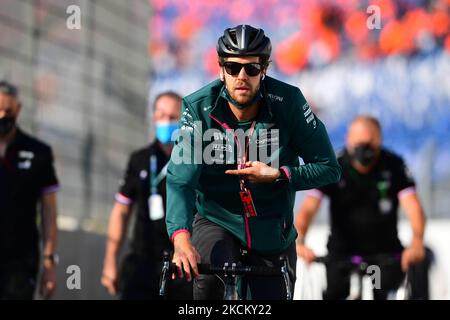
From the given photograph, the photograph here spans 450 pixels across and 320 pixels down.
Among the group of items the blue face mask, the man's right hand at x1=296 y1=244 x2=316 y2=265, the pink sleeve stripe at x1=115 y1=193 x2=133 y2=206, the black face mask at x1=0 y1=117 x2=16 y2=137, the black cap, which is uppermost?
the black cap

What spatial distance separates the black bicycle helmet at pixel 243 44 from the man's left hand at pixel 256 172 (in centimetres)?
61

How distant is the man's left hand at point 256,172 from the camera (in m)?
5.48

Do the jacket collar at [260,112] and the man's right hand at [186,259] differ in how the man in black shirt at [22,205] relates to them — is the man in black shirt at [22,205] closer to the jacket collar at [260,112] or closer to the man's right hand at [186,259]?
the jacket collar at [260,112]

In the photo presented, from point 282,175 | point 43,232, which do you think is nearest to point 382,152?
point 43,232

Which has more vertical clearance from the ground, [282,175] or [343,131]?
[343,131]

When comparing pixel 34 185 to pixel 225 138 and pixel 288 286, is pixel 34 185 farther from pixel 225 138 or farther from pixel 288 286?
pixel 288 286

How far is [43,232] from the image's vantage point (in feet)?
33.6

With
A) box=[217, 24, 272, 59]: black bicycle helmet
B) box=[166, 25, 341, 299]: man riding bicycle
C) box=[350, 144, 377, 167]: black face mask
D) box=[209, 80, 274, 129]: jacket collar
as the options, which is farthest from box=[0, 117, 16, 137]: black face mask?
box=[217, 24, 272, 59]: black bicycle helmet

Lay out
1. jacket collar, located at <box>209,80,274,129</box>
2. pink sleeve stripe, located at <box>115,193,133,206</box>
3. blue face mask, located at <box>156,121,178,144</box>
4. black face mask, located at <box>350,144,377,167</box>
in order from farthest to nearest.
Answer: black face mask, located at <box>350,144,377,167</box>, pink sleeve stripe, located at <box>115,193,133,206</box>, blue face mask, located at <box>156,121,178,144</box>, jacket collar, located at <box>209,80,274,129</box>

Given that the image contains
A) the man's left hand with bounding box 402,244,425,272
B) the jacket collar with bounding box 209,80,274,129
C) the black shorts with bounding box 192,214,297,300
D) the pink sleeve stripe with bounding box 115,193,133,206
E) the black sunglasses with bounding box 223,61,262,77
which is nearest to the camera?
the black shorts with bounding box 192,214,297,300

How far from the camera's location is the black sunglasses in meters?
5.80

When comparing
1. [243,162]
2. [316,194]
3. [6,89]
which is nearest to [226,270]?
[243,162]

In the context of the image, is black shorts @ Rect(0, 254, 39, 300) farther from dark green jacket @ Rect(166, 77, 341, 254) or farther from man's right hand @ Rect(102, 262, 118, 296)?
dark green jacket @ Rect(166, 77, 341, 254)

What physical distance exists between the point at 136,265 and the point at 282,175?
4.05 metres
